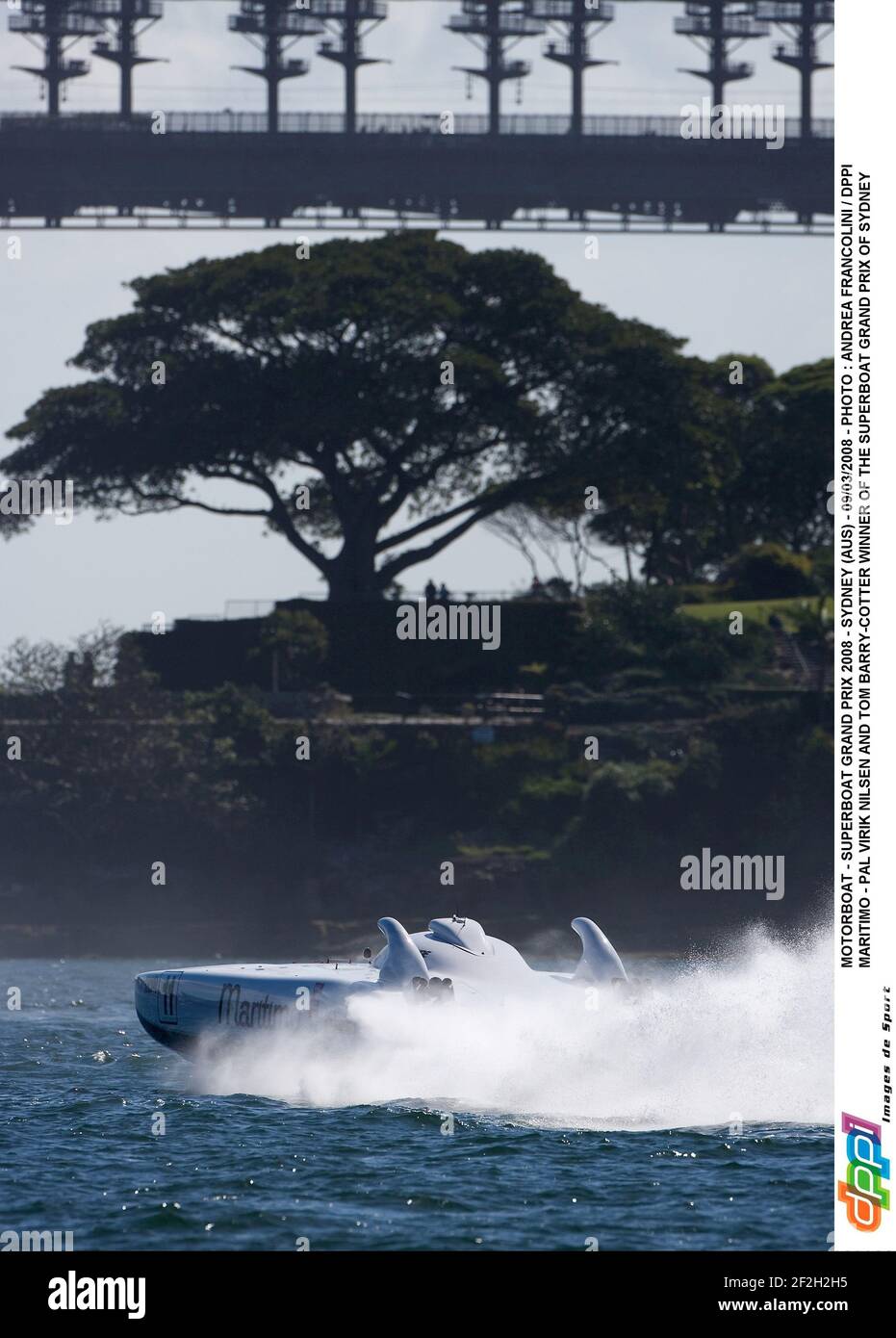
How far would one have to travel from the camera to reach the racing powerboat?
29578mm

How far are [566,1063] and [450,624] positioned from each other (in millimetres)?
59903

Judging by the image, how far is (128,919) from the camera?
79.9 m

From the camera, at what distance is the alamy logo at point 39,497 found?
90.2 meters

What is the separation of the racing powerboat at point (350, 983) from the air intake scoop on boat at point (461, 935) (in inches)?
0.6

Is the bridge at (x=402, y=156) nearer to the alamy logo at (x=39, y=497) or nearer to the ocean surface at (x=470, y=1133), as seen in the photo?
the alamy logo at (x=39, y=497)

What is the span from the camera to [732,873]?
81.8m
